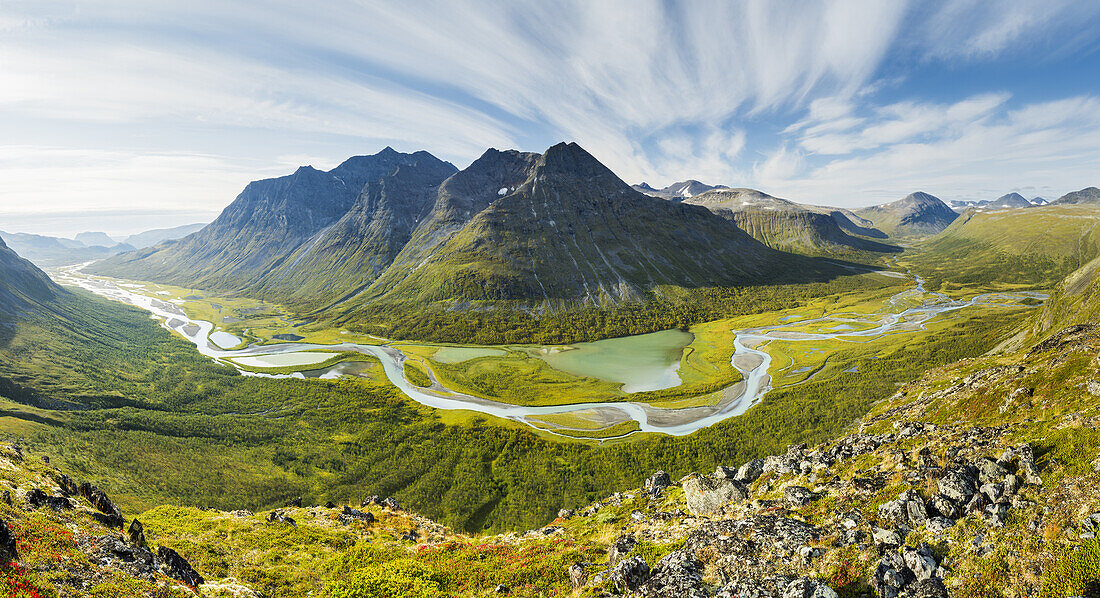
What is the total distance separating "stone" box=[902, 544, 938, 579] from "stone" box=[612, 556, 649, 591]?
42.1 feet

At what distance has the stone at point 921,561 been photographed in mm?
16516

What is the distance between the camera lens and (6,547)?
18.0 meters

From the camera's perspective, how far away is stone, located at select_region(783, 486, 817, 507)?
86.9 ft

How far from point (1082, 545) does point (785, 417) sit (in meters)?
76.2

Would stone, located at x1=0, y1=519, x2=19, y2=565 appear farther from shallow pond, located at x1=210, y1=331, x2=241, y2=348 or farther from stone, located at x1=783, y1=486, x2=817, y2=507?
shallow pond, located at x1=210, y1=331, x2=241, y2=348

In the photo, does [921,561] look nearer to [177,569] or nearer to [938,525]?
[938,525]

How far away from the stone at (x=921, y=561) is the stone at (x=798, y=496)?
28.7 ft

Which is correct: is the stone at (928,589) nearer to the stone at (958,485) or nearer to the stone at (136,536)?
the stone at (958,485)

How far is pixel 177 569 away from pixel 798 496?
4441cm

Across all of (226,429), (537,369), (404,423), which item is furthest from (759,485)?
(226,429)

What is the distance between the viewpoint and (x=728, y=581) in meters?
19.7

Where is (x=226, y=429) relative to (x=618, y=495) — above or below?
below

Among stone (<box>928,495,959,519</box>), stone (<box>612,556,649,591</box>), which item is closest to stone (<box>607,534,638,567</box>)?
stone (<box>612,556,649,591</box>)

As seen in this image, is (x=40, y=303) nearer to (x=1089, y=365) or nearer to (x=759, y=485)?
(x=759, y=485)
